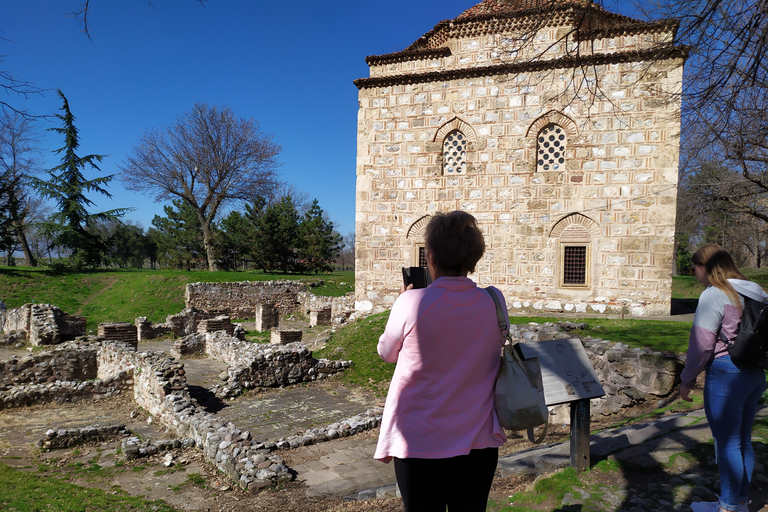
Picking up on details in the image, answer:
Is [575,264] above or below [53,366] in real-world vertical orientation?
above

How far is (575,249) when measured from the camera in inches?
544

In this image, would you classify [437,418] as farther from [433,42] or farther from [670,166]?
[433,42]

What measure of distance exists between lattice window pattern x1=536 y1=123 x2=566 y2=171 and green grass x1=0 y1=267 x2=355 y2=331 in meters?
15.1

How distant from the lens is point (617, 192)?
13172mm

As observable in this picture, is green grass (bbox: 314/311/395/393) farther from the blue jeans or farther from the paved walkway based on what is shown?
the blue jeans

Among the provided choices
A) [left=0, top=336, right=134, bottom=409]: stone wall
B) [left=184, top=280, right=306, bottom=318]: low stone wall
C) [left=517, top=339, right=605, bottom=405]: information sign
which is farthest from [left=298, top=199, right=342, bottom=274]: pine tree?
[left=517, top=339, right=605, bottom=405]: information sign

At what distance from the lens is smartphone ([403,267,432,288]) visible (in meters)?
2.29

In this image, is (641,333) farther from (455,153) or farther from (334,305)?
(334,305)

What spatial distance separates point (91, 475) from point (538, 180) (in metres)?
13.3

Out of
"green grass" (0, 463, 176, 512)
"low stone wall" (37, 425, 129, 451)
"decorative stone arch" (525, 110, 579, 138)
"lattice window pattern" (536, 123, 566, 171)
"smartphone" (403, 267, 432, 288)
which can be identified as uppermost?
"decorative stone arch" (525, 110, 579, 138)

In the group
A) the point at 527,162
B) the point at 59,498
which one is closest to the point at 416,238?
the point at 527,162

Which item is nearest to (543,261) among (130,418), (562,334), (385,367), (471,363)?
(562,334)

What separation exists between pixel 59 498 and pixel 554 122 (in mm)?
14501

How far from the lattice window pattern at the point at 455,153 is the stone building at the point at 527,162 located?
0.12 feet
